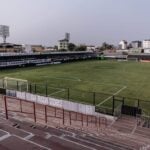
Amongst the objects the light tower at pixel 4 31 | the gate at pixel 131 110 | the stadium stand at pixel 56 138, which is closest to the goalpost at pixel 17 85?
the gate at pixel 131 110

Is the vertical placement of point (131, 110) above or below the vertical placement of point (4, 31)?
below

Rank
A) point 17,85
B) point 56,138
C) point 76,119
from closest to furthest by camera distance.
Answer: point 56,138 < point 76,119 < point 17,85

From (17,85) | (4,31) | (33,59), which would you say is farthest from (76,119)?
(4,31)

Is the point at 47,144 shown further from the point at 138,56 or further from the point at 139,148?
the point at 138,56

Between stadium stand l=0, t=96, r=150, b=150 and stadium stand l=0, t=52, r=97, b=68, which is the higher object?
stadium stand l=0, t=52, r=97, b=68

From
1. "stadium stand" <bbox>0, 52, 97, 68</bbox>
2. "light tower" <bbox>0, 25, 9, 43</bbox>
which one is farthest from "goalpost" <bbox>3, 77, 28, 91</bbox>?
"light tower" <bbox>0, 25, 9, 43</bbox>

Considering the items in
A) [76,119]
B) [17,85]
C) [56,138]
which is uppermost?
[56,138]

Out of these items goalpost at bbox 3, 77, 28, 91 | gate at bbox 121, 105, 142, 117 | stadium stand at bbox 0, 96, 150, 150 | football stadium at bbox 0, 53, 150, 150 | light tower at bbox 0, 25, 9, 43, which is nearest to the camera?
stadium stand at bbox 0, 96, 150, 150

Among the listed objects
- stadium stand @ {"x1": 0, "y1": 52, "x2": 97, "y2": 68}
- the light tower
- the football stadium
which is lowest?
the football stadium

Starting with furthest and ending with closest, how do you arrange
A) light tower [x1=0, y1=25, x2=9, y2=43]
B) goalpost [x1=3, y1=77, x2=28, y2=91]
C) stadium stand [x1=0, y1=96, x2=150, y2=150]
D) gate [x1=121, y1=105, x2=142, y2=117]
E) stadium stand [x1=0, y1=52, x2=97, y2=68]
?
1. light tower [x1=0, y1=25, x2=9, y2=43]
2. stadium stand [x1=0, y1=52, x2=97, y2=68]
3. goalpost [x1=3, y1=77, x2=28, y2=91]
4. gate [x1=121, y1=105, x2=142, y2=117]
5. stadium stand [x1=0, y1=96, x2=150, y2=150]

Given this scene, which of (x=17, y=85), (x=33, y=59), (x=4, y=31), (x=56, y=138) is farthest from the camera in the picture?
(x=4, y=31)

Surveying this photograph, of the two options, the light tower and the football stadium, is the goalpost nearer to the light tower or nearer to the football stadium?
the football stadium

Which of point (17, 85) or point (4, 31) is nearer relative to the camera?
point (17, 85)

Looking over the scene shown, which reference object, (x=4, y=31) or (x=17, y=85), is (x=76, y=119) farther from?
(x=4, y=31)
